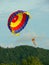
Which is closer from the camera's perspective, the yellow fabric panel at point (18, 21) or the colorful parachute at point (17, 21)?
the colorful parachute at point (17, 21)

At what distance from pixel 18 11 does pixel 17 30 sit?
323 centimetres

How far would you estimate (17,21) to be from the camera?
6300 centimetres

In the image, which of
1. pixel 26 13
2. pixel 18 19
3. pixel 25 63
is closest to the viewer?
pixel 26 13

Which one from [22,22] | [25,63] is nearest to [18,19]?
[22,22]

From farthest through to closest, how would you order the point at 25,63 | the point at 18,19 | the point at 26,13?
the point at 25,63 → the point at 18,19 → the point at 26,13

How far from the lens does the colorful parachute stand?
2351 inches

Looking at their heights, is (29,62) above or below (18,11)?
below

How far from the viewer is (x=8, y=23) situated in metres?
59.7

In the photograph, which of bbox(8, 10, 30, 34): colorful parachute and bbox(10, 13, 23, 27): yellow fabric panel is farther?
bbox(10, 13, 23, 27): yellow fabric panel

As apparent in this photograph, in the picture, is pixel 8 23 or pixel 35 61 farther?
pixel 35 61

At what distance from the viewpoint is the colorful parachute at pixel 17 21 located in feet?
196

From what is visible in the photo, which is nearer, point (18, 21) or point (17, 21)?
point (18, 21)

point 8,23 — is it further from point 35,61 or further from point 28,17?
point 35,61

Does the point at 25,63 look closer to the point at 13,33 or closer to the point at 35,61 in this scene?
the point at 35,61
